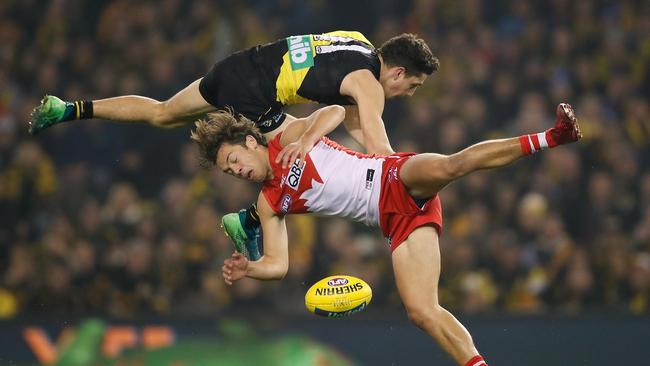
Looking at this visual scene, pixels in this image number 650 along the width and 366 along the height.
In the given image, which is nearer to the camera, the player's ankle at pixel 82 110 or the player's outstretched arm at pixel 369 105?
the player's outstretched arm at pixel 369 105

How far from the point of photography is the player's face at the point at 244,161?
19.6 feet

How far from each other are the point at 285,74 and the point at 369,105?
0.60 metres

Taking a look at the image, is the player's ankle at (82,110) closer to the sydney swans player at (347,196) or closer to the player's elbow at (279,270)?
the sydney swans player at (347,196)

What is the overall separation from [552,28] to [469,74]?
41.5 inches

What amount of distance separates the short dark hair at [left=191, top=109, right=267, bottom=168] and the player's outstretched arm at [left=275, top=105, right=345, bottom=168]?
0.19 m

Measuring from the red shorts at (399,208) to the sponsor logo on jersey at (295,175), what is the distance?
1.56 ft

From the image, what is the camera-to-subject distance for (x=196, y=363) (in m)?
8.16

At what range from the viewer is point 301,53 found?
6.50 m

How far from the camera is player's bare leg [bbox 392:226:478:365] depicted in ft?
19.2

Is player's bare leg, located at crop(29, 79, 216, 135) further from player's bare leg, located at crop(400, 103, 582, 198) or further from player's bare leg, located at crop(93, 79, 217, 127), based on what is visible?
player's bare leg, located at crop(400, 103, 582, 198)

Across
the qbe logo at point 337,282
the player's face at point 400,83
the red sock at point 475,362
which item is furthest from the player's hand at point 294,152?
the red sock at point 475,362

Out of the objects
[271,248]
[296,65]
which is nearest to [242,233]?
[271,248]

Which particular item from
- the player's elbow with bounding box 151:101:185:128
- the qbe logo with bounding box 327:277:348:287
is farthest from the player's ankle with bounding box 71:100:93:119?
the qbe logo with bounding box 327:277:348:287

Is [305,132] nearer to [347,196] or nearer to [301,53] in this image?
[347,196]
